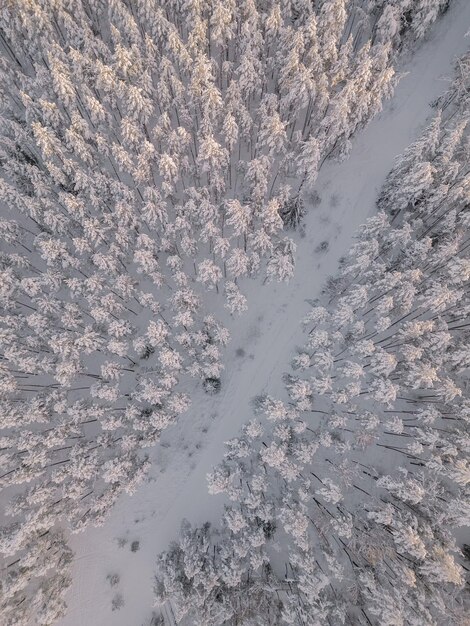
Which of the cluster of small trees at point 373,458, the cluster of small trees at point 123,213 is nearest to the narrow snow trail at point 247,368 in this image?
the cluster of small trees at point 373,458

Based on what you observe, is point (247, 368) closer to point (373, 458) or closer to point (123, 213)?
point (373, 458)

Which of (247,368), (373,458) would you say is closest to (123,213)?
(247,368)

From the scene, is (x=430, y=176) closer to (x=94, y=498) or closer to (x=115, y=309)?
(x=115, y=309)

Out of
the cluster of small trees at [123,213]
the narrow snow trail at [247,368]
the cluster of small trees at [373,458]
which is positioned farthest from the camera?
the narrow snow trail at [247,368]

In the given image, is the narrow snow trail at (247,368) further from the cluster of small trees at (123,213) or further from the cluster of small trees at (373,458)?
the cluster of small trees at (123,213)

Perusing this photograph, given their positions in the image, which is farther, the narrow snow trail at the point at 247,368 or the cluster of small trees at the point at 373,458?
the narrow snow trail at the point at 247,368

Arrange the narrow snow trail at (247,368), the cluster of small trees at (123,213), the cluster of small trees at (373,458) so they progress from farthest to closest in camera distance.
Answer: the narrow snow trail at (247,368) < the cluster of small trees at (123,213) < the cluster of small trees at (373,458)

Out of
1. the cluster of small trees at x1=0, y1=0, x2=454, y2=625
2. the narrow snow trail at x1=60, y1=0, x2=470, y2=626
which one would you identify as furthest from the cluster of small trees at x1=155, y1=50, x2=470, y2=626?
the cluster of small trees at x1=0, y1=0, x2=454, y2=625
